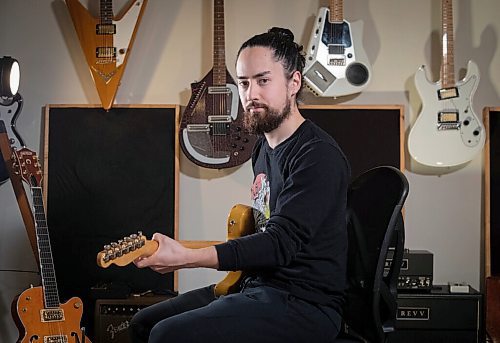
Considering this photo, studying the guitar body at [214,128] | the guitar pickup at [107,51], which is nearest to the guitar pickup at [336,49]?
the guitar body at [214,128]

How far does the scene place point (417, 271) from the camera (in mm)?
3559

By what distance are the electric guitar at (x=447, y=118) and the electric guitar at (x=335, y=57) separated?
312 mm

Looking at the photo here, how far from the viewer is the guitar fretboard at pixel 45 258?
3.20m

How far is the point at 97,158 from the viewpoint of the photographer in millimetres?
3955

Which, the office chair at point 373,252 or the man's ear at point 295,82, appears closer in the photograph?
the office chair at point 373,252

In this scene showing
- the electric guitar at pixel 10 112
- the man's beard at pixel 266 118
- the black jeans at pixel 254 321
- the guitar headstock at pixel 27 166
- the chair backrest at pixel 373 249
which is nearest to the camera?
the black jeans at pixel 254 321

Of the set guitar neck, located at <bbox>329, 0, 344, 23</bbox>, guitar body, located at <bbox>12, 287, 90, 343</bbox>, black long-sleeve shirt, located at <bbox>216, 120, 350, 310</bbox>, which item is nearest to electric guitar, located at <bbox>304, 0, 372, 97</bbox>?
guitar neck, located at <bbox>329, 0, 344, 23</bbox>

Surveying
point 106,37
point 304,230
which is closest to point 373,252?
point 304,230

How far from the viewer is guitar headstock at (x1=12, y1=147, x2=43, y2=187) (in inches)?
132

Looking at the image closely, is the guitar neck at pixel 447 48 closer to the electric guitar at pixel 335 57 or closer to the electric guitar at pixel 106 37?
the electric guitar at pixel 335 57

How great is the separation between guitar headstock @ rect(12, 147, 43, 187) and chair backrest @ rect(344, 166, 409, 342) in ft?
5.31

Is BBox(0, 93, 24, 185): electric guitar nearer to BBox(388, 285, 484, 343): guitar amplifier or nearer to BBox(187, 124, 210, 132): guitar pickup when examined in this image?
BBox(187, 124, 210, 132): guitar pickup

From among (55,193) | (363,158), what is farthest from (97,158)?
(363,158)

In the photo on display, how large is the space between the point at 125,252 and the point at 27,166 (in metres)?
1.61
